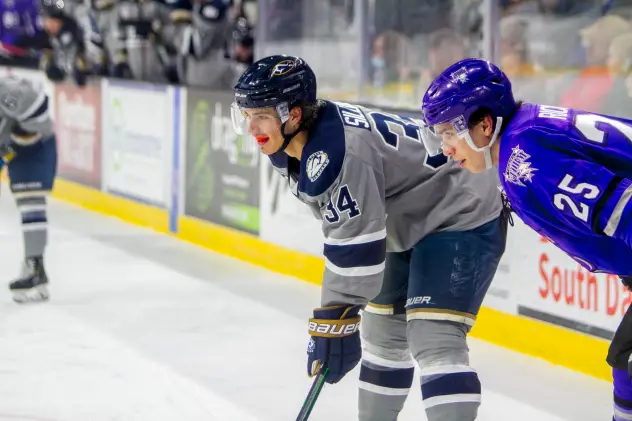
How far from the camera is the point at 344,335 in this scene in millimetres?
2338

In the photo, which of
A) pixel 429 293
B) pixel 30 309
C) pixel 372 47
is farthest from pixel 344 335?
pixel 372 47

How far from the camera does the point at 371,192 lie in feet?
7.49

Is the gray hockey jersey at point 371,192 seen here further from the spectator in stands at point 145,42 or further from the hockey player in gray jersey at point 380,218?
the spectator in stands at point 145,42

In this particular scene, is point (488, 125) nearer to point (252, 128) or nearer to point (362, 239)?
point (362, 239)

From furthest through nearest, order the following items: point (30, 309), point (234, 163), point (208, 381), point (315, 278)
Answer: point (234, 163) → point (315, 278) → point (30, 309) → point (208, 381)

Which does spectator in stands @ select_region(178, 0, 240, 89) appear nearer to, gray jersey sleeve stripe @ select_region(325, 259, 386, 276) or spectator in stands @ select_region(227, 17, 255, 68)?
spectator in stands @ select_region(227, 17, 255, 68)

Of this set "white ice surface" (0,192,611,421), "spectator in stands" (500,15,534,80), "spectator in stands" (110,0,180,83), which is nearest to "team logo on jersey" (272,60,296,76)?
"white ice surface" (0,192,611,421)

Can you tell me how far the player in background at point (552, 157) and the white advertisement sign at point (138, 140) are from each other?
4.85m

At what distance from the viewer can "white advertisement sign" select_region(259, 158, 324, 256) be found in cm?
538

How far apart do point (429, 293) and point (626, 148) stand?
633 mm

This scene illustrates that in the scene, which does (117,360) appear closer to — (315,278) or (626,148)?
(315,278)

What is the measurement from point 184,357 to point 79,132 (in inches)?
184

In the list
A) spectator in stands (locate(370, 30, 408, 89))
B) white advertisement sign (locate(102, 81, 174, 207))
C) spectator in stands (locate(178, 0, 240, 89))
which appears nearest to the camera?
spectator in stands (locate(370, 30, 408, 89))

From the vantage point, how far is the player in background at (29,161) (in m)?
4.61
